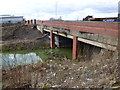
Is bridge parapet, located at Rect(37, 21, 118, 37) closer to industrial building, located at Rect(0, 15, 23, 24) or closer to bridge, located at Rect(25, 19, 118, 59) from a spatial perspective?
bridge, located at Rect(25, 19, 118, 59)

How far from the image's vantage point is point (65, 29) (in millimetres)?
10672

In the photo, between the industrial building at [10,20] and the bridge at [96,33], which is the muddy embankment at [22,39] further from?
the industrial building at [10,20]

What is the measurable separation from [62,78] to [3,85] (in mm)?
2801

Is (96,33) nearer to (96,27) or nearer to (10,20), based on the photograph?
(96,27)

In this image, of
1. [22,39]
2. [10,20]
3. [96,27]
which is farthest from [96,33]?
[10,20]

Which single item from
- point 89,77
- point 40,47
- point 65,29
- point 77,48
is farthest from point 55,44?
point 89,77

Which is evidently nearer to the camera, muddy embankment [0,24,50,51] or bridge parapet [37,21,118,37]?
bridge parapet [37,21,118,37]

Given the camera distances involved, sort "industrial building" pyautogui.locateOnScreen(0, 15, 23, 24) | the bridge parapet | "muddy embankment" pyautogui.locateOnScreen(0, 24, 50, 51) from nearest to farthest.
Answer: the bridge parapet < "muddy embankment" pyautogui.locateOnScreen(0, 24, 50, 51) < "industrial building" pyautogui.locateOnScreen(0, 15, 23, 24)

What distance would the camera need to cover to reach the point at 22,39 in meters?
20.3

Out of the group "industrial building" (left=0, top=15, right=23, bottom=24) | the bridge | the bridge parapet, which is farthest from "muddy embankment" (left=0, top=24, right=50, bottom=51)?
"industrial building" (left=0, top=15, right=23, bottom=24)

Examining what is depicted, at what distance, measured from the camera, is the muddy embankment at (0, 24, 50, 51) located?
16031 mm

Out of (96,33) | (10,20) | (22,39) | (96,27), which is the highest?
(10,20)

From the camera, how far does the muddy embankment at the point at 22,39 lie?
A: 1603 cm

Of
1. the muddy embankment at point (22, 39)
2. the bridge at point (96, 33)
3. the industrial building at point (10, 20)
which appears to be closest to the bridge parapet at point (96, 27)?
the bridge at point (96, 33)
